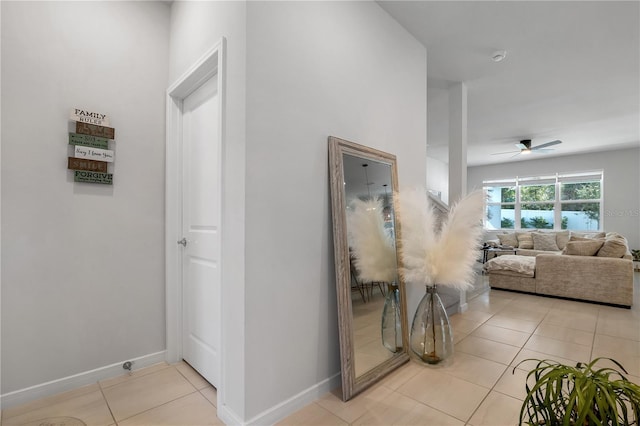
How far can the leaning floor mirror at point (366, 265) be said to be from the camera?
1984 mm

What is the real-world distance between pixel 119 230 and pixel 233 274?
1.15 meters

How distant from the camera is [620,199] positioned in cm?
725

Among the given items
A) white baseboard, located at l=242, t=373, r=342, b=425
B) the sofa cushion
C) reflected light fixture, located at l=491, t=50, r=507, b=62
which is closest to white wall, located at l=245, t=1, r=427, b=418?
white baseboard, located at l=242, t=373, r=342, b=425

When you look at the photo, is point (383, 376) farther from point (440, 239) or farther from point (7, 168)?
point (7, 168)

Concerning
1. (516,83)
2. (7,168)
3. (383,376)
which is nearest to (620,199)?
(516,83)

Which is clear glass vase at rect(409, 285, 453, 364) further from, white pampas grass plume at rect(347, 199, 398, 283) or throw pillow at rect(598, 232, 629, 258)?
throw pillow at rect(598, 232, 629, 258)

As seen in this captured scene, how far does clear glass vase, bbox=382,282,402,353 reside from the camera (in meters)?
2.33

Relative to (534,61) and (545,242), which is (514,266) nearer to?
(534,61)

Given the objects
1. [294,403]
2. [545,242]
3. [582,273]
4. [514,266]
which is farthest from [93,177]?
[545,242]

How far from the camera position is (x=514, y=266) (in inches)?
191

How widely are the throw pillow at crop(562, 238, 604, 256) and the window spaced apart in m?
3.18

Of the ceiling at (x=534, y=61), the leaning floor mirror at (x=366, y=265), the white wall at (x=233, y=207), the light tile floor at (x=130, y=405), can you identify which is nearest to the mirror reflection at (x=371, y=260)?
the leaning floor mirror at (x=366, y=265)

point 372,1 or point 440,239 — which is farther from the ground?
point 372,1

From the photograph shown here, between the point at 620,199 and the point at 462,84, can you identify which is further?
the point at 620,199
